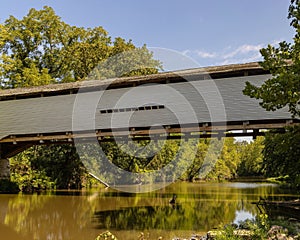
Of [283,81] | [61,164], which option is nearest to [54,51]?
[61,164]

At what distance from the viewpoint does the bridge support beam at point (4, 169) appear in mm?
17391

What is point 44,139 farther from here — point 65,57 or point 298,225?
point 65,57

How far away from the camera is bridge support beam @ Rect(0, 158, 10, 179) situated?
17.4 metres

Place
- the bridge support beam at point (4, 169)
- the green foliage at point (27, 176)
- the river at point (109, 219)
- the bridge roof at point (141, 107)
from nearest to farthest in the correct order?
the river at point (109, 219) < the bridge roof at point (141, 107) < the bridge support beam at point (4, 169) < the green foliage at point (27, 176)

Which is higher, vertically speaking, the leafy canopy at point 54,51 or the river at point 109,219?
the leafy canopy at point 54,51

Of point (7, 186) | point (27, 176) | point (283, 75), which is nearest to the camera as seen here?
point (283, 75)

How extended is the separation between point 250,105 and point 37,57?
22683mm

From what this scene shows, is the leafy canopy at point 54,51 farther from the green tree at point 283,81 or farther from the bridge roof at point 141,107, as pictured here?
the green tree at point 283,81

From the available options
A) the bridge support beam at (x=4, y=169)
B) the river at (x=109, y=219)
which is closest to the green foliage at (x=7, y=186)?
the bridge support beam at (x=4, y=169)

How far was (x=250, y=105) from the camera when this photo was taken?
1218cm

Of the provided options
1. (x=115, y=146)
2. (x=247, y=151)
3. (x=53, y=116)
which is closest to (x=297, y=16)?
(x=53, y=116)

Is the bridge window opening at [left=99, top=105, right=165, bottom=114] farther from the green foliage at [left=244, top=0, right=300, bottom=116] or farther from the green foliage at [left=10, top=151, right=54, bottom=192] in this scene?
the green foliage at [left=244, top=0, right=300, bottom=116]

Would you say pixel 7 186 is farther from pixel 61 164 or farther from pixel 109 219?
pixel 109 219

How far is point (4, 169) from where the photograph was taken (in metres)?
17.4
